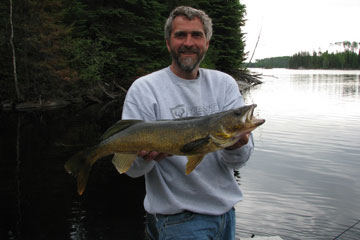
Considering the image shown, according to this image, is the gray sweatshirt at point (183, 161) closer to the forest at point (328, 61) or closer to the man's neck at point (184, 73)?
the man's neck at point (184, 73)

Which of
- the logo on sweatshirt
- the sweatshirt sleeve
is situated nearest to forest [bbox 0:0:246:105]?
the logo on sweatshirt

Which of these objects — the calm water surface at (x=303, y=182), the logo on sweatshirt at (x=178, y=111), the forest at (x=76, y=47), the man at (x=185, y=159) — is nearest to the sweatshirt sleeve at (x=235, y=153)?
the man at (x=185, y=159)

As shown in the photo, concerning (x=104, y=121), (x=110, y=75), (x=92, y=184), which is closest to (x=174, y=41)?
(x=92, y=184)

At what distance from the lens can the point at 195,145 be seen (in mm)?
2830

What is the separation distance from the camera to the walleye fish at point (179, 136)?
283 cm

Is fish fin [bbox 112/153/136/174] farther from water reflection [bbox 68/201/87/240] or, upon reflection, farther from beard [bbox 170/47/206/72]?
water reflection [bbox 68/201/87/240]

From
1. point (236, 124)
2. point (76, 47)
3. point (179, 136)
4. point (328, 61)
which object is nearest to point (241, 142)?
point (236, 124)

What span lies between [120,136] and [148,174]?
1.39ft

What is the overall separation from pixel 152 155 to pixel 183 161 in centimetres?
30

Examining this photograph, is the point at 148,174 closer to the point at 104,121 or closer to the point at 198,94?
the point at 198,94

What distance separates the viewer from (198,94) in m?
3.13

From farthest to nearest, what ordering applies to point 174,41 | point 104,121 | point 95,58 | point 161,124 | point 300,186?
1. point 95,58
2. point 104,121
3. point 300,186
4. point 174,41
5. point 161,124

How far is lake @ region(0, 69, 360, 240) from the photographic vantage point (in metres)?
7.50

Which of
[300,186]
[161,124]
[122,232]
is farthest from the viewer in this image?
[300,186]
